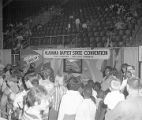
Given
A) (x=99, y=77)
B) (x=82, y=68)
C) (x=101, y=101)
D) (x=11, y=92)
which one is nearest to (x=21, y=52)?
(x=82, y=68)

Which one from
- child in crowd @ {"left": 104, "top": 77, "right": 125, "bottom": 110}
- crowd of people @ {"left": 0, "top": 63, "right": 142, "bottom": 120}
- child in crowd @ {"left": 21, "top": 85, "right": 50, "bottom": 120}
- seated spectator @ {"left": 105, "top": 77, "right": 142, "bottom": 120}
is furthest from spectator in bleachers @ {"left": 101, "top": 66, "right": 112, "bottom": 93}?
seated spectator @ {"left": 105, "top": 77, "right": 142, "bottom": 120}

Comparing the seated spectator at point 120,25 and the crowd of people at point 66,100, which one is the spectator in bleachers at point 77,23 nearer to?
the seated spectator at point 120,25

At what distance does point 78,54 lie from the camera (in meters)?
8.23

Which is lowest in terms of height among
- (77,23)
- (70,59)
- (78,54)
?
(70,59)

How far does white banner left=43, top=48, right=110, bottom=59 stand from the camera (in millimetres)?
7730

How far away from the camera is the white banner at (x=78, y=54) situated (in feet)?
25.4

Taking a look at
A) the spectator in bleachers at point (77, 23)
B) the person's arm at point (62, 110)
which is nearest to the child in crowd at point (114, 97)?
the person's arm at point (62, 110)

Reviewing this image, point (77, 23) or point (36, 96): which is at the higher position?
point (77, 23)

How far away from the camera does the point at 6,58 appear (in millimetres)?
9781

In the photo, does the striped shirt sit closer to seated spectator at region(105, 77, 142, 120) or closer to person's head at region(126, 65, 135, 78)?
person's head at region(126, 65, 135, 78)

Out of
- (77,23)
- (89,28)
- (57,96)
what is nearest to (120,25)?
(89,28)

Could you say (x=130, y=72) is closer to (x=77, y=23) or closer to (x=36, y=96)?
(x=36, y=96)

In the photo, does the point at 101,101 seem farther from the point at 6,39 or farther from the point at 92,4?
the point at 6,39

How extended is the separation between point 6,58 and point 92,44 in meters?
2.81
